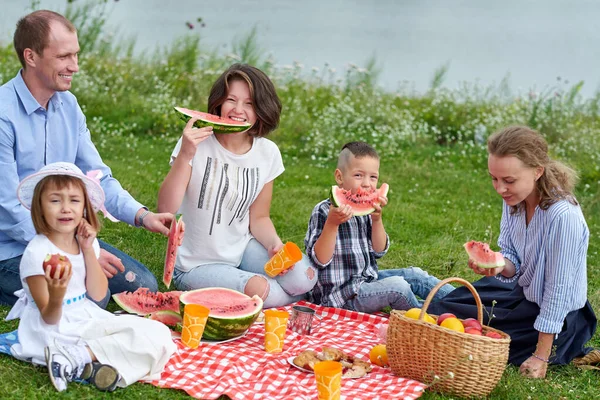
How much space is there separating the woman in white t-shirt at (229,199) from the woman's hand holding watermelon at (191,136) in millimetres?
110

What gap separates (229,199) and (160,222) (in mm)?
688

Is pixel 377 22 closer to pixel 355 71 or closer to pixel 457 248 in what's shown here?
pixel 355 71

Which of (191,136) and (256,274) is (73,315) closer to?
(191,136)

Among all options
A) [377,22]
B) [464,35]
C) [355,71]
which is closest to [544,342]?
[355,71]

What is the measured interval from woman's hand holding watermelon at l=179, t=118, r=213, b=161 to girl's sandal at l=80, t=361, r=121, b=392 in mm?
1706

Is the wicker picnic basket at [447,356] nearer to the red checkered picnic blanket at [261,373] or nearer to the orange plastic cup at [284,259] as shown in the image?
the red checkered picnic blanket at [261,373]

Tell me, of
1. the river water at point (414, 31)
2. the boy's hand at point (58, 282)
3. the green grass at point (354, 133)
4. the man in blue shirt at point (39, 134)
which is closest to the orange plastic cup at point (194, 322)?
the man in blue shirt at point (39, 134)

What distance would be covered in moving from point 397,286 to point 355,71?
8547 millimetres

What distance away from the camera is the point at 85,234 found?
13.2 ft

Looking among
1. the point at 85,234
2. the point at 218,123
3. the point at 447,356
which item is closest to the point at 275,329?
the point at 447,356

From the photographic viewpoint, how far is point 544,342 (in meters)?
4.61

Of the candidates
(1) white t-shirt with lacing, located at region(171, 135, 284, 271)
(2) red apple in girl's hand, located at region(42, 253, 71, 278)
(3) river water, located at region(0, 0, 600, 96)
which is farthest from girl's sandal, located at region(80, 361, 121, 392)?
(3) river water, located at region(0, 0, 600, 96)

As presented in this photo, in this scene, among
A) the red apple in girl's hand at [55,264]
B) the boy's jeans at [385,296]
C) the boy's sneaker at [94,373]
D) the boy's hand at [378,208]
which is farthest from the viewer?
the boy's jeans at [385,296]

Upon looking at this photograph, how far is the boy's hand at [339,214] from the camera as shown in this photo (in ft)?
16.4
